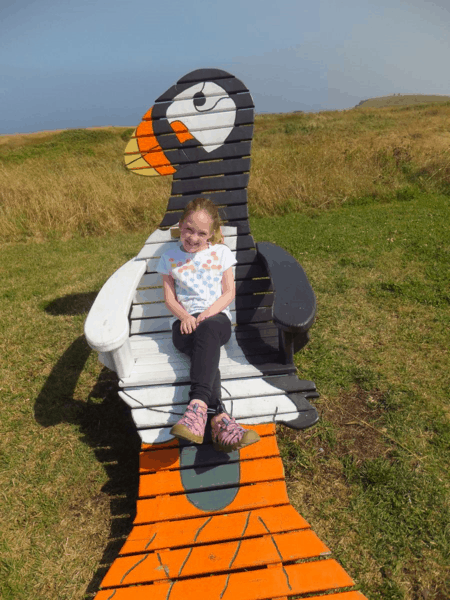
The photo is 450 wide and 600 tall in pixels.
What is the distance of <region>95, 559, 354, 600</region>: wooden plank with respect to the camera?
1443 millimetres

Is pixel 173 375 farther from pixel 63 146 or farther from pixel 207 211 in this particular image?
pixel 63 146

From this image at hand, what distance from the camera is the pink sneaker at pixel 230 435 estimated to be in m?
1.78

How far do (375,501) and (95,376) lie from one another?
2230mm

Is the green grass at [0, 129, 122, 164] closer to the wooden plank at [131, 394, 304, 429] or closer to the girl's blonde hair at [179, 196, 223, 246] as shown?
the girl's blonde hair at [179, 196, 223, 246]

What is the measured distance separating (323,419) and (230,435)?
106 cm

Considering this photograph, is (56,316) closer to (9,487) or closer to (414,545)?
(9,487)

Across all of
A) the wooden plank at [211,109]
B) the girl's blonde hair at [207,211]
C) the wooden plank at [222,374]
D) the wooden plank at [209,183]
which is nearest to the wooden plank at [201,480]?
the wooden plank at [222,374]

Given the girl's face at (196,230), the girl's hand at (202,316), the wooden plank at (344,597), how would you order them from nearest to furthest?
the wooden plank at (344,597) → the girl's hand at (202,316) → the girl's face at (196,230)

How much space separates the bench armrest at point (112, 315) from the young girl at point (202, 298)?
0.84 feet

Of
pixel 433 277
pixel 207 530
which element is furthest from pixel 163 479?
pixel 433 277

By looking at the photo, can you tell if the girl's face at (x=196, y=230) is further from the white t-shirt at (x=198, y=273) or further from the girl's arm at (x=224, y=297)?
the girl's arm at (x=224, y=297)

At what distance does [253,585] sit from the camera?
1.47m

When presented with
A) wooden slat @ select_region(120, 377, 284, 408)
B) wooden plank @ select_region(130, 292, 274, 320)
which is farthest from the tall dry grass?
wooden slat @ select_region(120, 377, 284, 408)

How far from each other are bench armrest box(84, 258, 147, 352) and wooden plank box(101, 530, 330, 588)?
912 mm
